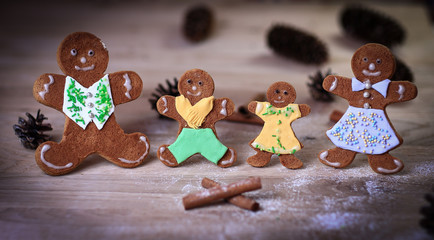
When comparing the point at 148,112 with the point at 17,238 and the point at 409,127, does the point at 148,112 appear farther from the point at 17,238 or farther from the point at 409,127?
the point at 409,127

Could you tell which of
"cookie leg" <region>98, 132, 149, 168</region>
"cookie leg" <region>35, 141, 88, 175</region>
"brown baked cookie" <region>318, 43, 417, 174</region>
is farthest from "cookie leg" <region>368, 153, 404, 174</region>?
"cookie leg" <region>35, 141, 88, 175</region>

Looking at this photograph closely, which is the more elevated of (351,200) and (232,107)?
(232,107)

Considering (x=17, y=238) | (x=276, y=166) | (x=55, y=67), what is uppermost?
(x=55, y=67)

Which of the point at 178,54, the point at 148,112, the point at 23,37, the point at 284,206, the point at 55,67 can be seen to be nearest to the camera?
the point at 284,206

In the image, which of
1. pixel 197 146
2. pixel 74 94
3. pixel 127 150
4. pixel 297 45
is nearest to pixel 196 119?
pixel 197 146

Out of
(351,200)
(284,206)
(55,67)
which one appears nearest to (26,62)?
(55,67)

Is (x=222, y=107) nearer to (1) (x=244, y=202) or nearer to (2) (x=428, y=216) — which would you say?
(1) (x=244, y=202)

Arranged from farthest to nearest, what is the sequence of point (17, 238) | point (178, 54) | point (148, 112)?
point (178, 54) < point (148, 112) < point (17, 238)
